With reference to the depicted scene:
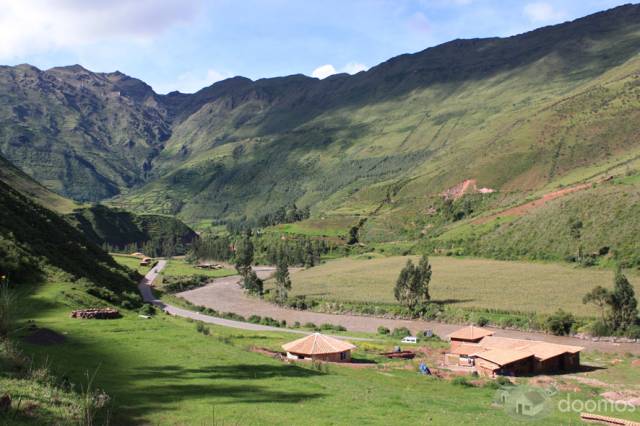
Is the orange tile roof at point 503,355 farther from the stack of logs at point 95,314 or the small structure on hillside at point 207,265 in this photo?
the small structure on hillside at point 207,265

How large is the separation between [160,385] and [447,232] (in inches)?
5290

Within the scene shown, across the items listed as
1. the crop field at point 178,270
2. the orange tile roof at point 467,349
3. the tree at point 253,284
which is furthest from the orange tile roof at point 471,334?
the crop field at point 178,270

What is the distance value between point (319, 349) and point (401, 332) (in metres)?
26.4

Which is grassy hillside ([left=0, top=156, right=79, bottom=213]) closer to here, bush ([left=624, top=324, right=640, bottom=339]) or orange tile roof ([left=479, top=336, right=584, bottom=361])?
orange tile roof ([left=479, top=336, right=584, bottom=361])

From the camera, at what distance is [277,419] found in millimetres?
18094

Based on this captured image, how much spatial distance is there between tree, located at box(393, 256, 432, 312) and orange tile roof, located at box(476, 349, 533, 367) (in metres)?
36.9

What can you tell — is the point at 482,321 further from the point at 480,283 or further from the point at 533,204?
the point at 533,204

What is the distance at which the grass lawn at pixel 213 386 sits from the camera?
727 inches

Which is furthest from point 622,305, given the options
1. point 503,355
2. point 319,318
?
point 319,318

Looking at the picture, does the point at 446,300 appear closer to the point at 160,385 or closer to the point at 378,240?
the point at 160,385

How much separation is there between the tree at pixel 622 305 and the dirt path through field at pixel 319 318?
3778 mm

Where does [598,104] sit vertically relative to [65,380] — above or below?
above

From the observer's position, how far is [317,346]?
44875 mm

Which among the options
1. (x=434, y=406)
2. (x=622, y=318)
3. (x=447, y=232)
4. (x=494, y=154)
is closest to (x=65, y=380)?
(x=434, y=406)
